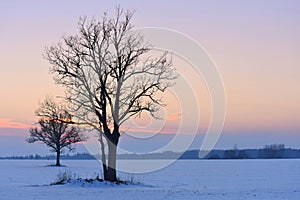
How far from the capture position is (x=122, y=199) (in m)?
27.1

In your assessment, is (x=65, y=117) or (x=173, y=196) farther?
(x=65, y=117)

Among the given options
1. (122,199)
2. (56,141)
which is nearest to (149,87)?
(122,199)

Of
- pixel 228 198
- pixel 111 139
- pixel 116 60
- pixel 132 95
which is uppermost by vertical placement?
pixel 116 60

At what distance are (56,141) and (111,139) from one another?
163 ft

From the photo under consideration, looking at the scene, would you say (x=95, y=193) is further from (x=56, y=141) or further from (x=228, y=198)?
(x=56, y=141)

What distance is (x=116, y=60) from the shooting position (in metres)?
39.7

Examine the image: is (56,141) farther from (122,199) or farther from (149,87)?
(122,199)

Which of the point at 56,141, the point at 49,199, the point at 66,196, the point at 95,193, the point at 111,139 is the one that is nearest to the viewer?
the point at 49,199

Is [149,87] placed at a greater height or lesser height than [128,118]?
greater

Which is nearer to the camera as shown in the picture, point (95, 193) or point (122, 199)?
point (122, 199)

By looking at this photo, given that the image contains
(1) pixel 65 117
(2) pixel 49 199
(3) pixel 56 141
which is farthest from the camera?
(3) pixel 56 141

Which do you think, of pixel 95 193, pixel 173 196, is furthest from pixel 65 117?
pixel 173 196

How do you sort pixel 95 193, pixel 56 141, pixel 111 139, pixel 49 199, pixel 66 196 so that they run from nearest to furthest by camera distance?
1. pixel 49 199
2. pixel 66 196
3. pixel 95 193
4. pixel 111 139
5. pixel 56 141

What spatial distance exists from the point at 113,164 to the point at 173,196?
1189cm
